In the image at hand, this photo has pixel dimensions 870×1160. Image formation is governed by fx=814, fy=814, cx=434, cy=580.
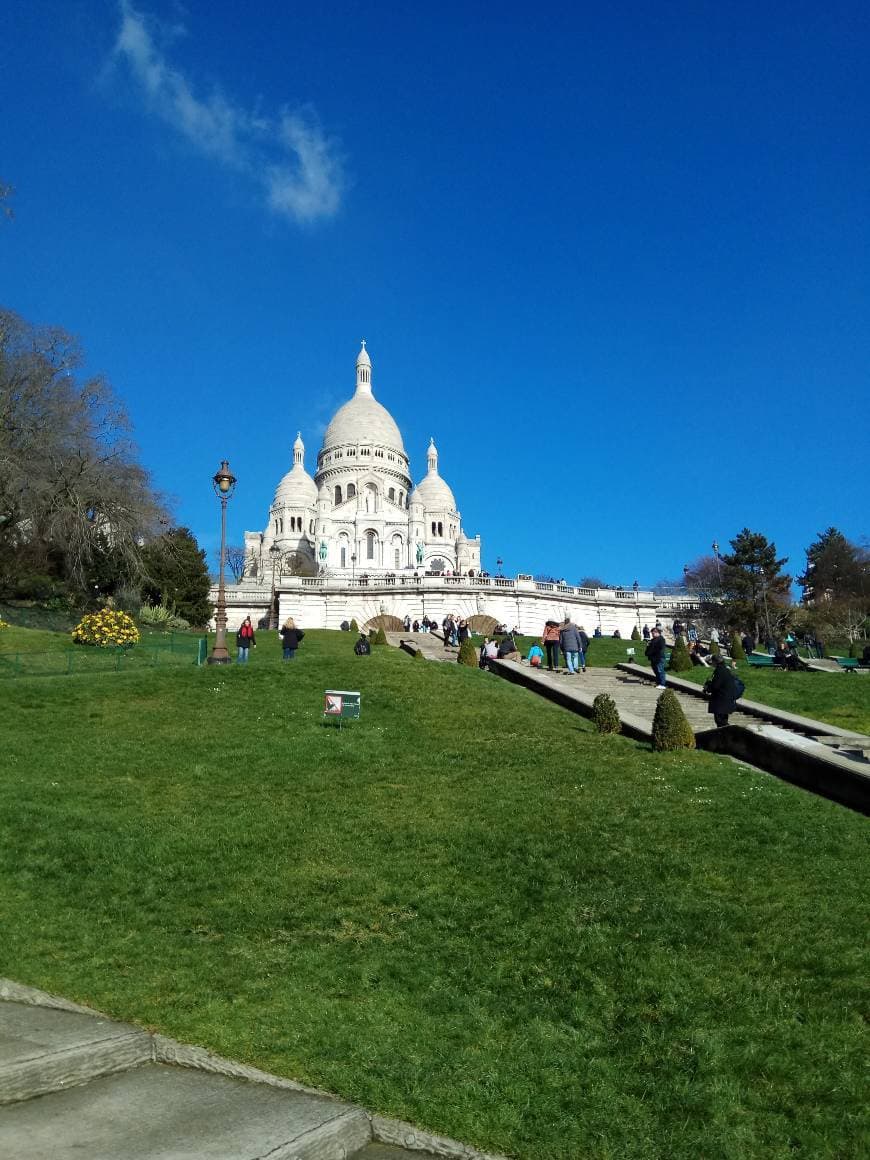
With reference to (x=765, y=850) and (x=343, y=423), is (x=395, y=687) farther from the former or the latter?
(x=343, y=423)

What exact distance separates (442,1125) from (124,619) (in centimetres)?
2681

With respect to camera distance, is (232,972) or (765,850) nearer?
(232,972)

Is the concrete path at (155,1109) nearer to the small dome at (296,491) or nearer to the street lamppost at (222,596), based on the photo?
the street lamppost at (222,596)

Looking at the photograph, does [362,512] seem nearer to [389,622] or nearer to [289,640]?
[389,622]

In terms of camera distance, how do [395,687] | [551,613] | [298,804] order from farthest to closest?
[551,613] < [395,687] < [298,804]

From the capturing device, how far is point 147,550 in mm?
38812

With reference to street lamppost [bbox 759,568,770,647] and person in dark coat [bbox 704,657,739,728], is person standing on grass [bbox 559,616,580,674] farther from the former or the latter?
street lamppost [bbox 759,568,770,647]

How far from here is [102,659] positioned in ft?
67.0

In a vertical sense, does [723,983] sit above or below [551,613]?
below

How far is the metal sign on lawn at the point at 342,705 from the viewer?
14.0 meters

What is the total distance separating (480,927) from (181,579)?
39497mm

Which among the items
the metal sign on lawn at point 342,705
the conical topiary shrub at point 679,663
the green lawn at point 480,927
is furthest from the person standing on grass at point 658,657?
the metal sign on lawn at point 342,705

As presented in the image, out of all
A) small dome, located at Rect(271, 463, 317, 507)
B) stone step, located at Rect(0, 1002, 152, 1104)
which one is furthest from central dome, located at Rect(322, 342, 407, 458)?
stone step, located at Rect(0, 1002, 152, 1104)

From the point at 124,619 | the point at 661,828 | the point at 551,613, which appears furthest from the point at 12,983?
the point at 551,613
